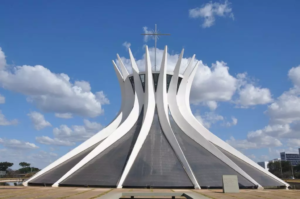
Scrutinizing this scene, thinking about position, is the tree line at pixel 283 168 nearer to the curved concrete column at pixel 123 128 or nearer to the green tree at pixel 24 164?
the curved concrete column at pixel 123 128

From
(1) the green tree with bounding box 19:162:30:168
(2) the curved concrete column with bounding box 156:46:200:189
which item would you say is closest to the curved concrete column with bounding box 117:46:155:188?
(2) the curved concrete column with bounding box 156:46:200:189

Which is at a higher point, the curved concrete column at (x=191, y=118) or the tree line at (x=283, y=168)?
the curved concrete column at (x=191, y=118)

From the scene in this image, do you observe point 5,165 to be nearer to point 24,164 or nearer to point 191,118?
point 24,164

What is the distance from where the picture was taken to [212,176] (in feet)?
70.8

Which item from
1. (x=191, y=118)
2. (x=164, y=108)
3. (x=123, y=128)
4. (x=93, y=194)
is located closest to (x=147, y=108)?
(x=164, y=108)

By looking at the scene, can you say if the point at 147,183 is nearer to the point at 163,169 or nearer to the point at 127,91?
the point at 163,169

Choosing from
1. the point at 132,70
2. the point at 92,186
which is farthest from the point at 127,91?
the point at 92,186

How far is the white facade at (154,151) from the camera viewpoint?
21303 millimetres

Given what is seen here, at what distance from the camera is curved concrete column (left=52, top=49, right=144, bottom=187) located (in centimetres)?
2313

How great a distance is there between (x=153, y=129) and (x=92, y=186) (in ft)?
30.8

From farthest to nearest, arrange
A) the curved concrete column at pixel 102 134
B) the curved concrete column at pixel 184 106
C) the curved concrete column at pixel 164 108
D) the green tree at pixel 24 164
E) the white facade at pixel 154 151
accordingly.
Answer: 1. the green tree at pixel 24 164
2. the curved concrete column at pixel 184 106
3. the curved concrete column at pixel 164 108
4. the curved concrete column at pixel 102 134
5. the white facade at pixel 154 151

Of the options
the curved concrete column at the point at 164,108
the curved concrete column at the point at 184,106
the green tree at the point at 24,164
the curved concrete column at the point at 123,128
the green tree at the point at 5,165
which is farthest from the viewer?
the green tree at the point at 24,164

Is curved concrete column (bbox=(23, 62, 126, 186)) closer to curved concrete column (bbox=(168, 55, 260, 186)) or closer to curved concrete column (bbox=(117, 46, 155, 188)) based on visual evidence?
curved concrete column (bbox=(117, 46, 155, 188))

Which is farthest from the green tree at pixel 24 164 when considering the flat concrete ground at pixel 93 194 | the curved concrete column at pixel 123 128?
the flat concrete ground at pixel 93 194
